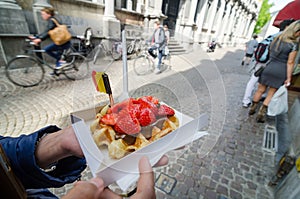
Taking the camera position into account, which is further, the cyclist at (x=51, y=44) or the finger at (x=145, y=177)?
the cyclist at (x=51, y=44)

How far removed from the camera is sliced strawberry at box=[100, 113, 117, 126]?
2.66ft

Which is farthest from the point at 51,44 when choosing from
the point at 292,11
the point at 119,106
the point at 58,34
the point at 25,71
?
the point at 292,11

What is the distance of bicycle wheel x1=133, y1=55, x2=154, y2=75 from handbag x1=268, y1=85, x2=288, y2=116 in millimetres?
2964

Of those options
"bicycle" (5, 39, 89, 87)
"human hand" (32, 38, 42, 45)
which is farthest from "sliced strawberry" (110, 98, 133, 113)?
"human hand" (32, 38, 42, 45)

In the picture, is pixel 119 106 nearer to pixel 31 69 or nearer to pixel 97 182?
pixel 97 182

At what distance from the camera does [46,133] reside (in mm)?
977

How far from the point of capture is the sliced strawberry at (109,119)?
32.0 inches

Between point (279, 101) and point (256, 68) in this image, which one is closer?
point (279, 101)

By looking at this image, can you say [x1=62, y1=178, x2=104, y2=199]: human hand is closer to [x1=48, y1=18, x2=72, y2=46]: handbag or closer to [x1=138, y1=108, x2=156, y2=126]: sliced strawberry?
[x1=138, y1=108, x2=156, y2=126]: sliced strawberry

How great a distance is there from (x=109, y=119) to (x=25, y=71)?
4996 mm

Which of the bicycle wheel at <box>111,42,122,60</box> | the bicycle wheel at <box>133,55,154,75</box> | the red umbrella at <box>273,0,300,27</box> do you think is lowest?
the bicycle wheel at <box>133,55,154,75</box>

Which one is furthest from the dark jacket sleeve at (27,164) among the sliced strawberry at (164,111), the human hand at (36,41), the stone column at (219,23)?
the stone column at (219,23)

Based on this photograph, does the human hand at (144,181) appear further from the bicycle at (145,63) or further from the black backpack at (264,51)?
the black backpack at (264,51)

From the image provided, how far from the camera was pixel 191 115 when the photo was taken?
1056mm
